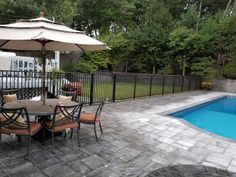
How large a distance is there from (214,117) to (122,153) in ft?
22.0

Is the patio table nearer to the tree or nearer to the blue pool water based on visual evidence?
the blue pool water

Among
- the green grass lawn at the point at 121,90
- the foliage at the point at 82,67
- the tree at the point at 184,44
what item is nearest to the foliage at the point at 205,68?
the tree at the point at 184,44

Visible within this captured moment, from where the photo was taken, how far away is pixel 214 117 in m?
9.06

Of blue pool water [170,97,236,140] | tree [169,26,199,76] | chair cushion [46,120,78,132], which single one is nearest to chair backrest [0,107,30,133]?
chair cushion [46,120,78,132]

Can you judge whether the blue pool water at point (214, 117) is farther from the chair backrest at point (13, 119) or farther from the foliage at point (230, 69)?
the chair backrest at point (13, 119)

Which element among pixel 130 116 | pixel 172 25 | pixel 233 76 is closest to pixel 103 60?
pixel 172 25

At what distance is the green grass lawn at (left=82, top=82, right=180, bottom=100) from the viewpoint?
322 inches

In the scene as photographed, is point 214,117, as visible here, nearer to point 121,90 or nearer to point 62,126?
point 121,90

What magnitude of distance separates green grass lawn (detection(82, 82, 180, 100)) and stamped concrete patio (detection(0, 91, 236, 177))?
2927 mm

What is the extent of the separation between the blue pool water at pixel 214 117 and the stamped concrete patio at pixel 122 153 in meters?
2.41

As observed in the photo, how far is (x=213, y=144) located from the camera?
436 cm

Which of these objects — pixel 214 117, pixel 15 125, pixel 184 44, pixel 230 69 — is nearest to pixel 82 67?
pixel 184 44

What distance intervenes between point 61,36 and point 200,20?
58.2ft

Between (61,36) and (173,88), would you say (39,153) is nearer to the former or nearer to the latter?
(61,36)
